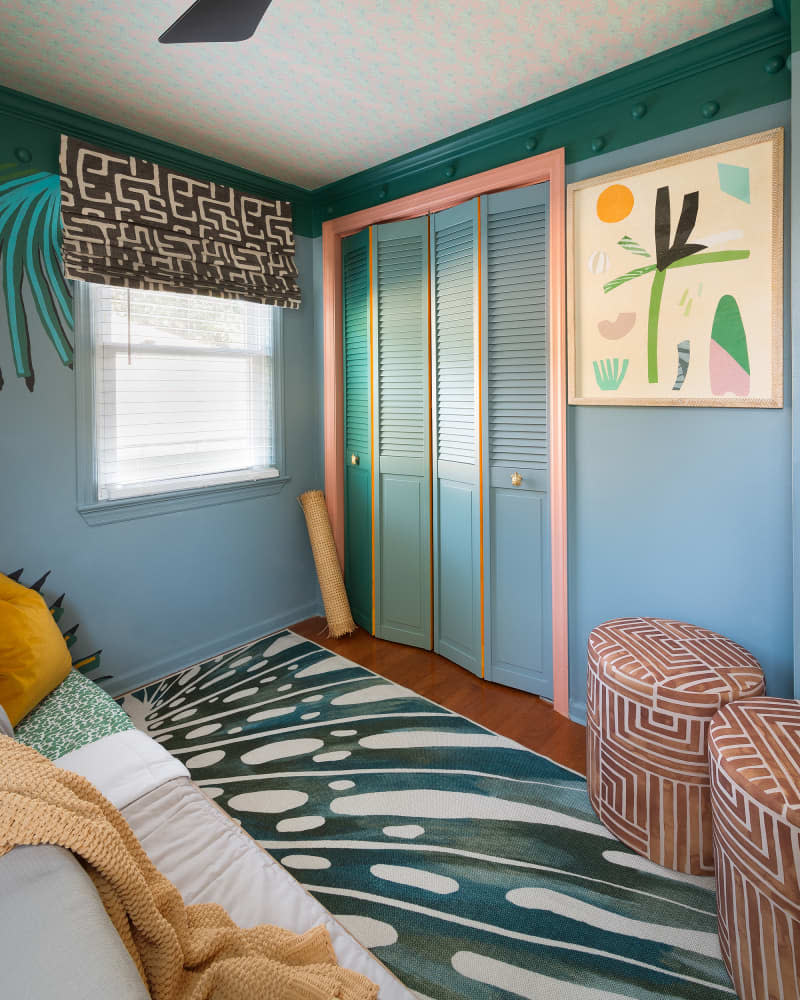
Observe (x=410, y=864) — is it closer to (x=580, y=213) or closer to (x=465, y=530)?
(x=465, y=530)

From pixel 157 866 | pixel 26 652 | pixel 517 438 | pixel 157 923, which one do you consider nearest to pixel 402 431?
pixel 517 438

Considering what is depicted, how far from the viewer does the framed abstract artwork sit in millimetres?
1974

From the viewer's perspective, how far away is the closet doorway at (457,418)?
261 cm

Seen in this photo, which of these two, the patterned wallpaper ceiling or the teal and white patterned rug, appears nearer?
the teal and white patterned rug

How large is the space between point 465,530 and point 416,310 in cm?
118

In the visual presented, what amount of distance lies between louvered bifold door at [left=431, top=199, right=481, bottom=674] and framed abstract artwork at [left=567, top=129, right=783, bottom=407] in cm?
55

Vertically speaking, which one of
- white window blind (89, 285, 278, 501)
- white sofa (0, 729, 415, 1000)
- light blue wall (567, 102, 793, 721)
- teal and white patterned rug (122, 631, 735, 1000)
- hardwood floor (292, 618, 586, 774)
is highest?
white window blind (89, 285, 278, 501)

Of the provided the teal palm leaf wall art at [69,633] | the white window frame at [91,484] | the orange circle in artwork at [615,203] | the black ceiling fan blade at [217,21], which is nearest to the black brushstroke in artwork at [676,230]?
the orange circle in artwork at [615,203]

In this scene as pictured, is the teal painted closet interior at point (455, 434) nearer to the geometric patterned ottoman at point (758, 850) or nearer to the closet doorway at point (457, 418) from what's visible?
the closet doorway at point (457, 418)

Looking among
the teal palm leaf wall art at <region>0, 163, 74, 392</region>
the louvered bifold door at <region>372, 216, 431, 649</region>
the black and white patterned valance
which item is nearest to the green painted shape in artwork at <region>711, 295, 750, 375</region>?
the louvered bifold door at <region>372, 216, 431, 649</region>

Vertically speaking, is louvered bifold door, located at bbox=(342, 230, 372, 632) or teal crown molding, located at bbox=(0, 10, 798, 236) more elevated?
teal crown molding, located at bbox=(0, 10, 798, 236)

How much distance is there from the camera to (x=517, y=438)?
2.72 meters

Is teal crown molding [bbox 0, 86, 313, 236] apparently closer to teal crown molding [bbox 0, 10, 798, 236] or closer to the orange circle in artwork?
teal crown molding [bbox 0, 10, 798, 236]

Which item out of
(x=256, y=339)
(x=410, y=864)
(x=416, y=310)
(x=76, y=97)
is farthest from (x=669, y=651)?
(x=76, y=97)
